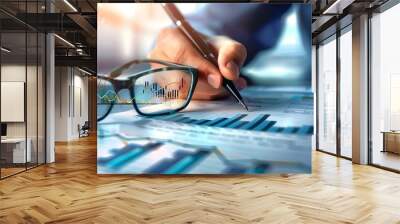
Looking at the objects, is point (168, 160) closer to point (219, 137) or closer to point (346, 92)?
point (219, 137)

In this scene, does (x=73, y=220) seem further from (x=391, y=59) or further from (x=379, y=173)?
(x=391, y=59)

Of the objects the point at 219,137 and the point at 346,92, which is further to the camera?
the point at 346,92

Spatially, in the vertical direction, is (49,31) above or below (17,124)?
above

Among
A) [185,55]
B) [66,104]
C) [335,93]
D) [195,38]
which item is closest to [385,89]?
[335,93]

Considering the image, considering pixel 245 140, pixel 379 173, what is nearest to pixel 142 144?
pixel 245 140

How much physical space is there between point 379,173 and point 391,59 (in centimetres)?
223

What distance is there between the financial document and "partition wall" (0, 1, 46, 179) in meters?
1.84

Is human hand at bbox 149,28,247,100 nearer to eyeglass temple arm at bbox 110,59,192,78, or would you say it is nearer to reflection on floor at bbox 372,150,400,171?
eyeglass temple arm at bbox 110,59,192,78

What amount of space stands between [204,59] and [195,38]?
385 mm

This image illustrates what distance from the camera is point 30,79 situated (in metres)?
7.50

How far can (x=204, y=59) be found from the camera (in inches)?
252

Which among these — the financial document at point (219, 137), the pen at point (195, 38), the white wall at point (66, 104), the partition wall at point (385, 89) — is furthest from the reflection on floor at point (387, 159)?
the white wall at point (66, 104)

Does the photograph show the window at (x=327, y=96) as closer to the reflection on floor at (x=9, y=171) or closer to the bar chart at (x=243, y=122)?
the bar chart at (x=243, y=122)

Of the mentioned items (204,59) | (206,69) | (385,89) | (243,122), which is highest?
(204,59)
